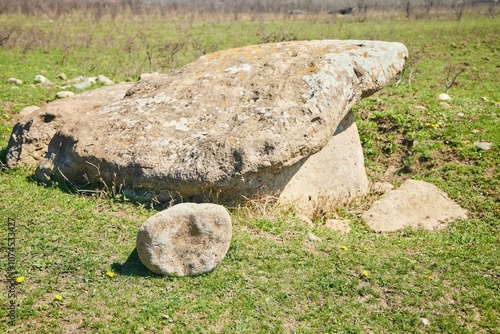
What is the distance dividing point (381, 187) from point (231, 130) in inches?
133

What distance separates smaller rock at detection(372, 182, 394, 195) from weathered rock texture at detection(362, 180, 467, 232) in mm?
319

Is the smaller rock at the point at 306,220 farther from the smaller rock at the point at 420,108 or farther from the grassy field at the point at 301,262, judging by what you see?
the smaller rock at the point at 420,108

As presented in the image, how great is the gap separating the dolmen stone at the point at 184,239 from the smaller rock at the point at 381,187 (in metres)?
4.08

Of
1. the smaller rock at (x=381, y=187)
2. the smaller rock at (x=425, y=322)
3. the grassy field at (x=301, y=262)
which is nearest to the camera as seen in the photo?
the grassy field at (x=301, y=262)

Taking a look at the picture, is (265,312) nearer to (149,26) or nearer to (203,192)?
(203,192)

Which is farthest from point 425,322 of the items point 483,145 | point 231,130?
point 483,145

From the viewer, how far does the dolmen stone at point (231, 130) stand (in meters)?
6.69

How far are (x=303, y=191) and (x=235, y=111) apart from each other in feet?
5.55

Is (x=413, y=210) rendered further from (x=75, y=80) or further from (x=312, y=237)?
(x=75, y=80)

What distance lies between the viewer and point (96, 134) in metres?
7.46

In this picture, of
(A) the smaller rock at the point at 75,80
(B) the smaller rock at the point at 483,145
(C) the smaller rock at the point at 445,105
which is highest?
(A) the smaller rock at the point at 75,80

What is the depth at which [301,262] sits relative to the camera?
589 centimetres

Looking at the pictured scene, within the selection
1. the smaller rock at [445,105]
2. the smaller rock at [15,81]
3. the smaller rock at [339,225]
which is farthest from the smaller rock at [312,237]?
the smaller rock at [15,81]

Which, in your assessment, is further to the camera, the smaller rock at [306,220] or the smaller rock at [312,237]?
the smaller rock at [306,220]
